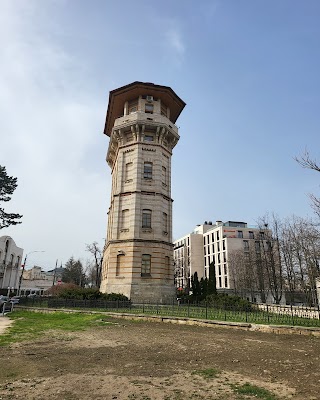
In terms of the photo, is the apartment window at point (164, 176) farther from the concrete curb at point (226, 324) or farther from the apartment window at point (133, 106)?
the concrete curb at point (226, 324)

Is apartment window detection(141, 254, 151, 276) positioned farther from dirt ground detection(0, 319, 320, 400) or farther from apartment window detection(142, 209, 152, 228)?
dirt ground detection(0, 319, 320, 400)

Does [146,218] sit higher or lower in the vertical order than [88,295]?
higher

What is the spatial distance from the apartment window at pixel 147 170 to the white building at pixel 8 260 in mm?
40467

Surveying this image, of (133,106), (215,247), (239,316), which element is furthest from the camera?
(215,247)

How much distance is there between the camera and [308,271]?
40.2 meters

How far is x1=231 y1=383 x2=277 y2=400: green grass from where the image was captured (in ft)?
19.8

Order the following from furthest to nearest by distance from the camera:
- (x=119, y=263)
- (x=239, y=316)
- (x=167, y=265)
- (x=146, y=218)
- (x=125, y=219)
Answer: (x=125, y=219) < (x=146, y=218) < (x=167, y=265) < (x=119, y=263) < (x=239, y=316)

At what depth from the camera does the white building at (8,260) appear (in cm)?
5927

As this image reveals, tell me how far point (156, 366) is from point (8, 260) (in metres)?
62.7

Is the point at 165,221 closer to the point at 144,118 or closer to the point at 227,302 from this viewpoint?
the point at 227,302

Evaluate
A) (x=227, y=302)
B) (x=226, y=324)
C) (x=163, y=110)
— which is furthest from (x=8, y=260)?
(x=226, y=324)

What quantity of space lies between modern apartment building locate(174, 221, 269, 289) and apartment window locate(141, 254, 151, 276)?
38796mm

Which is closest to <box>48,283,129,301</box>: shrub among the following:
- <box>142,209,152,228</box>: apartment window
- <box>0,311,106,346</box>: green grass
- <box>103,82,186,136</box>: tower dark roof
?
<box>0,311,106,346</box>: green grass

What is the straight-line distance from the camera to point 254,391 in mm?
6309
